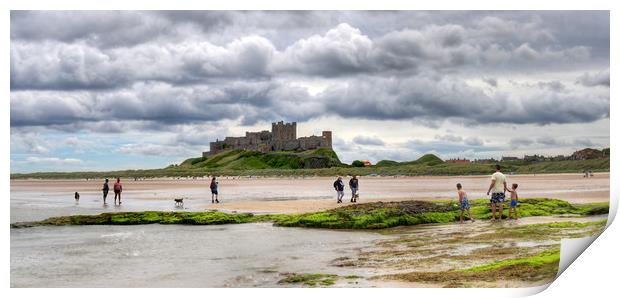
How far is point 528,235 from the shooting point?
18.3 meters

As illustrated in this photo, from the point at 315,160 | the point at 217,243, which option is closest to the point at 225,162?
the point at 315,160

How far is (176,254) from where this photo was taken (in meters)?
17.4

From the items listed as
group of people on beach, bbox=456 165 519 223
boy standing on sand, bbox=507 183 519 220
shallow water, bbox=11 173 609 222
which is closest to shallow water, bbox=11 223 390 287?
group of people on beach, bbox=456 165 519 223

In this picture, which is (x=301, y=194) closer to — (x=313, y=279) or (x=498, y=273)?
(x=313, y=279)

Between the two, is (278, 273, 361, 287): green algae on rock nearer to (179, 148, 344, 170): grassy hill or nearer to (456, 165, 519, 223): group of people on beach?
(456, 165, 519, 223): group of people on beach

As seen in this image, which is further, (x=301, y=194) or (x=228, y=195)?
(x=228, y=195)

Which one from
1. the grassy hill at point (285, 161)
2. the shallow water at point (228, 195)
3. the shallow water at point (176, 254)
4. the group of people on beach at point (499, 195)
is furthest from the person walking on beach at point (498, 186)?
the grassy hill at point (285, 161)

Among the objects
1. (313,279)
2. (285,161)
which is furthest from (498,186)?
(285,161)

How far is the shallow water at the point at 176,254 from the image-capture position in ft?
47.1

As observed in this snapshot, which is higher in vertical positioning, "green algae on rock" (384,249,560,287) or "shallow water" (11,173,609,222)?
"shallow water" (11,173,609,222)

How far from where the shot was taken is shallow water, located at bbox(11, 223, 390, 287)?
47.1 feet

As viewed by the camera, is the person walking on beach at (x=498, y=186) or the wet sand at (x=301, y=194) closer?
the person walking on beach at (x=498, y=186)

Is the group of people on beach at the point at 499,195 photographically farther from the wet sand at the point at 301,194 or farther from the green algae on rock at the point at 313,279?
the green algae on rock at the point at 313,279
